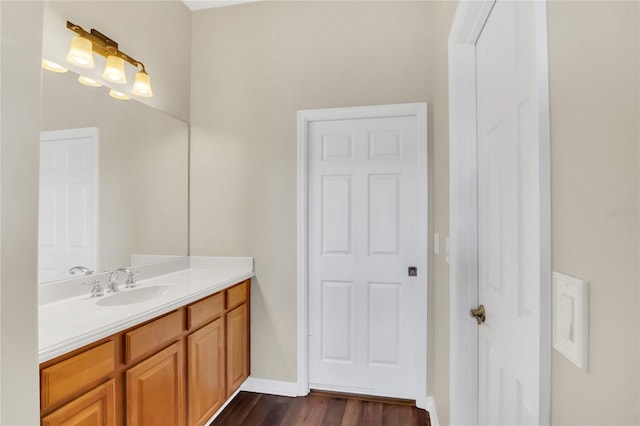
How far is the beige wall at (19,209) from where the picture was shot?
0.65 meters

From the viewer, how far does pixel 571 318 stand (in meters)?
0.47

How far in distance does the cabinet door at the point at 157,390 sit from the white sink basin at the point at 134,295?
0.40m

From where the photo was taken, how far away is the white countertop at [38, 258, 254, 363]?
1.06 meters

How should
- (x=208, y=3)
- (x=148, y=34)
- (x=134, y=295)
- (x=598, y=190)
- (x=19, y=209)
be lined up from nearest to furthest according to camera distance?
(x=598, y=190) → (x=19, y=209) → (x=134, y=295) → (x=148, y=34) → (x=208, y=3)

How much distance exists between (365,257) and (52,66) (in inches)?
82.1

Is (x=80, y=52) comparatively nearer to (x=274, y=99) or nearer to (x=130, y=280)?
(x=274, y=99)

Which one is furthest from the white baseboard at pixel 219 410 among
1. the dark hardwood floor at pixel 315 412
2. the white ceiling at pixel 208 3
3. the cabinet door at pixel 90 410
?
the white ceiling at pixel 208 3

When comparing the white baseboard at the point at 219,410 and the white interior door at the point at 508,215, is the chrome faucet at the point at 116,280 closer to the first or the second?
the white baseboard at the point at 219,410

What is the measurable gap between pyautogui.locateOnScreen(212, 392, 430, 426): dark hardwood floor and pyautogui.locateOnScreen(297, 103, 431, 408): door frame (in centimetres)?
12

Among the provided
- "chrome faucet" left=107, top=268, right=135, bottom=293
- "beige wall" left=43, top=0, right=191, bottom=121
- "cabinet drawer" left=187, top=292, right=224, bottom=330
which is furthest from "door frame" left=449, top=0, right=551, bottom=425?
"beige wall" left=43, top=0, right=191, bottom=121

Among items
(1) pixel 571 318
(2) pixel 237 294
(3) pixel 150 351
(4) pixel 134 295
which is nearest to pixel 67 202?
(4) pixel 134 295

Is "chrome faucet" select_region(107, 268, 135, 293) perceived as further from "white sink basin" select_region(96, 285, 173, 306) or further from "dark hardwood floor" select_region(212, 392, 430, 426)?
"dark hardwood floor" select_region(212, 392, 430, 426)

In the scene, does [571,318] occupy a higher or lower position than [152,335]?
higher

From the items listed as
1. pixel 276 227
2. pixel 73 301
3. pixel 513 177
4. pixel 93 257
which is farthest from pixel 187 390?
pixel 513 177
